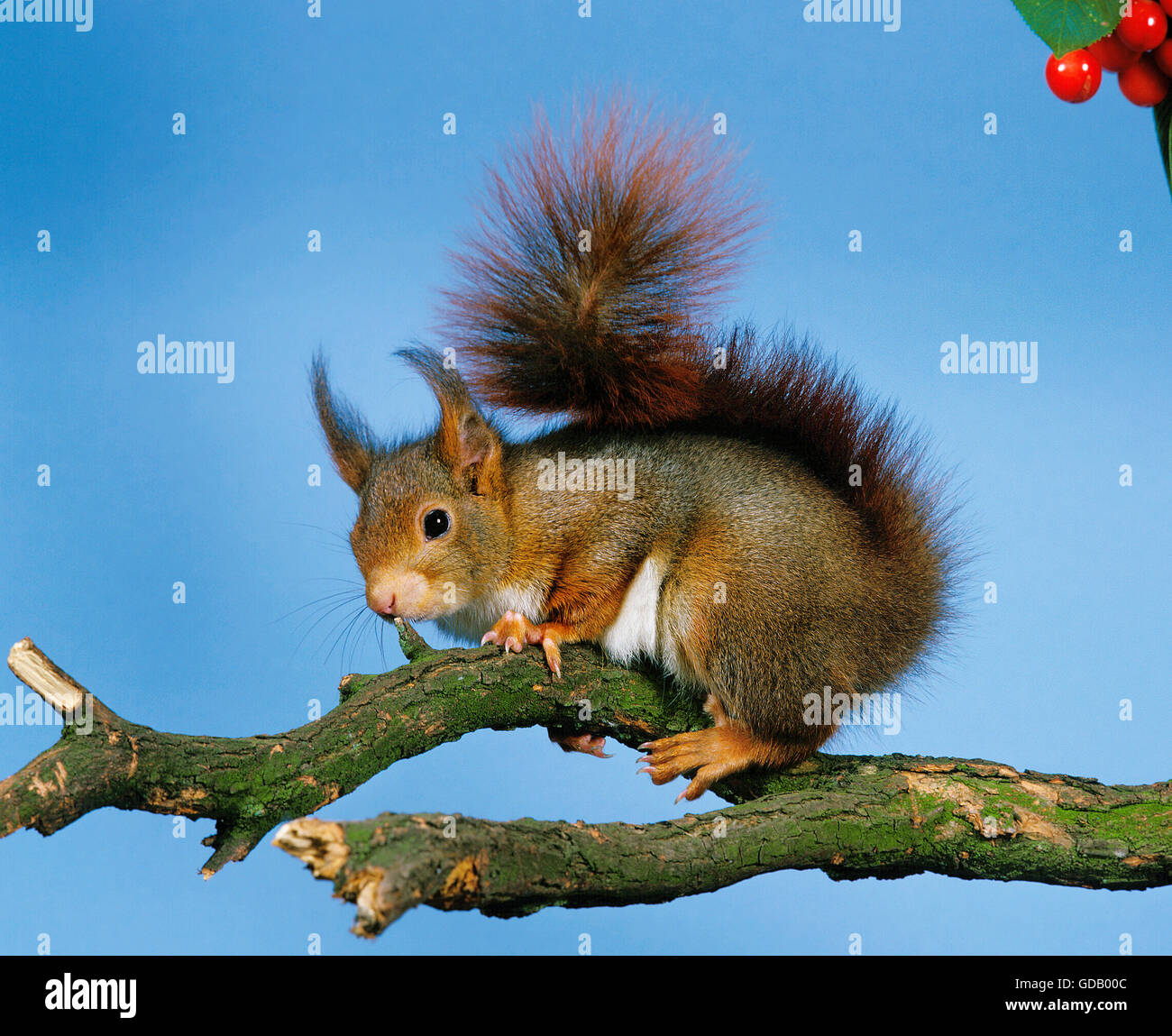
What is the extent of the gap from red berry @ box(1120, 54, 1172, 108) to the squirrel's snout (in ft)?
6.52

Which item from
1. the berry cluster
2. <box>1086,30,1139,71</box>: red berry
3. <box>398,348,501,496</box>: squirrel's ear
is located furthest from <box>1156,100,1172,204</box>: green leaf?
<box>398,348,501,496</box>: squirrel's ear

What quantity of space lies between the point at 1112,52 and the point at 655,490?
4.84ft

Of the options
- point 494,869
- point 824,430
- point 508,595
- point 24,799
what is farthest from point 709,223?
point 24,799

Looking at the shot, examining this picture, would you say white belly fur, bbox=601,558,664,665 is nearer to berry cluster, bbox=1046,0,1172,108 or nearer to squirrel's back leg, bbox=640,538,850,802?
squirrel's back leg, bbox=640,538,850,802

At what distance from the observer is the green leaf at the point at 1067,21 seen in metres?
1.90

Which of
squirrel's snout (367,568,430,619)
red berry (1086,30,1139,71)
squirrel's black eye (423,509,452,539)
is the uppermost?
red berry (1086,30,1139,71)

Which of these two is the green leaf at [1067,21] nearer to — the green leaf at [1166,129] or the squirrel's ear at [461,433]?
the green leaf at [1166,129]

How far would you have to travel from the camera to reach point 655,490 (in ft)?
9.89

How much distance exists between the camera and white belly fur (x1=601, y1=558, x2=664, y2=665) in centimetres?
294

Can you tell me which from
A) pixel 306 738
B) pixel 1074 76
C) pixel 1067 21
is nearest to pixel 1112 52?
pixel 1074 76

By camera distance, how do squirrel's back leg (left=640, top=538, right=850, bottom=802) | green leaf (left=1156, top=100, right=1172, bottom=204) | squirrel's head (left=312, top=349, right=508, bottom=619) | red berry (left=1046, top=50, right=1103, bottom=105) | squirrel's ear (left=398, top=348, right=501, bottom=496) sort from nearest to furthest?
red berry (left=1046, top=50, right=1103, bottom=105)
green leaf (left=1156, top=100, right=1172, bottom=204)
squirrel's back leg (left=640, top=538, right=850, bottom=802)
squirrel's head (left=312, top=349, right=508, bottom=619)
squirrel's ear (left=398, top=348, right=501, bottom=496)

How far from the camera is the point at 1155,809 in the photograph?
109 inches

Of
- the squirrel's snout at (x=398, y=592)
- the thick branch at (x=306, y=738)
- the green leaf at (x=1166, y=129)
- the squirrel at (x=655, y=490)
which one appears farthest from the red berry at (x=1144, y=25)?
the squirrel's snout at (x=398, y=592)

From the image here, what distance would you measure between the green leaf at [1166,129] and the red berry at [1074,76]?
24cm
